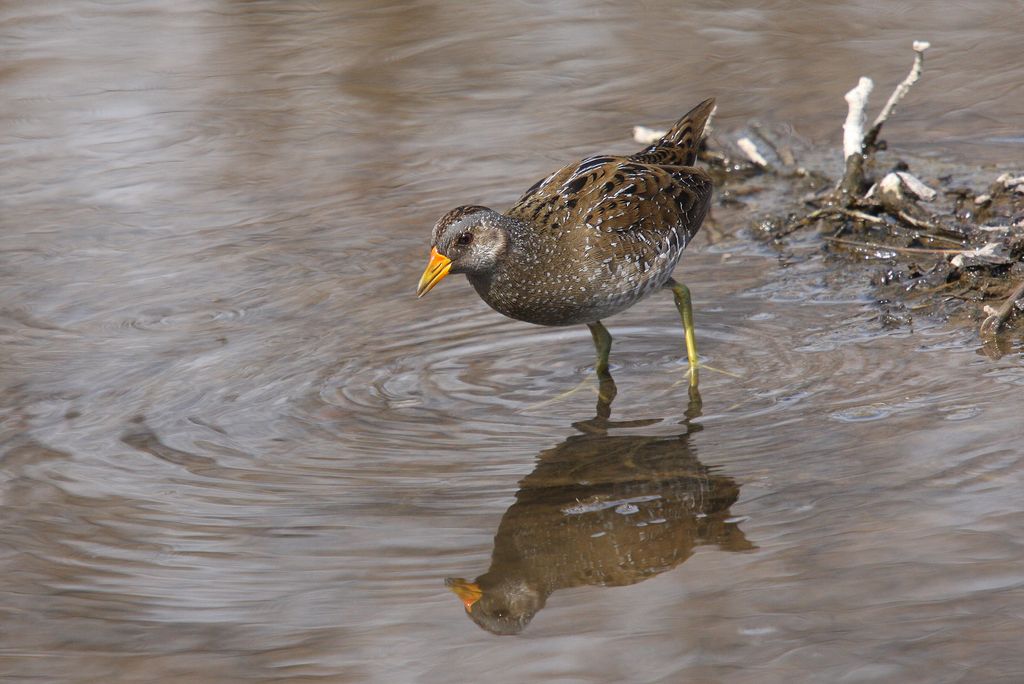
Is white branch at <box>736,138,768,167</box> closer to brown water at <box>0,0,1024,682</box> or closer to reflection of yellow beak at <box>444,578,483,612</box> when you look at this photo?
brown water at <box>0,0,1024,682</box>

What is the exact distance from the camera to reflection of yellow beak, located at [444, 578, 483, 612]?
376 cm

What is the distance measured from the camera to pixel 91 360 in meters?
5.82

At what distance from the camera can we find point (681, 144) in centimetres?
611

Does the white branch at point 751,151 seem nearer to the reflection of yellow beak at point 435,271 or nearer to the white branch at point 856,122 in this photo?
the white branch at point 856,122

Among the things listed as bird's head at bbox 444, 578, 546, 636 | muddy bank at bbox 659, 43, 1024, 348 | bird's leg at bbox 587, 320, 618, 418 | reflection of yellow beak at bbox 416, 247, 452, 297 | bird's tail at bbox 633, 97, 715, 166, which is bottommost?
bird's leg at bbox 587, 320, 618, 418

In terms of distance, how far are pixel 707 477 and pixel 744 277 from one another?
214cm

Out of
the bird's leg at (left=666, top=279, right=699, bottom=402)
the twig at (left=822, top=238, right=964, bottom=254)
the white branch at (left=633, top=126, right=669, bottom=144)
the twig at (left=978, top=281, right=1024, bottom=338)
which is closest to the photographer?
the twig at (left=978, top=281, right=1024, bottom=338)

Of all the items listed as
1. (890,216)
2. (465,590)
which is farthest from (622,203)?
(465,590)

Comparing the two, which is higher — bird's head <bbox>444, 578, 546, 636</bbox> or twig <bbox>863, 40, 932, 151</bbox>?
twig <bbox>863, 40, 932, 151</bbox>

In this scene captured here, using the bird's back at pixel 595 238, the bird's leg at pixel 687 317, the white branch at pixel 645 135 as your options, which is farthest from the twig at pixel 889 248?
the white branch at pixel 645 135

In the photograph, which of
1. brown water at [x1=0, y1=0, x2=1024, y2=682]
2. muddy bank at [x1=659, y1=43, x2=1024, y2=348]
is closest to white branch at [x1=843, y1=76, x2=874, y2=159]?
muddy bank at [x1=659, y1=43, x2=1024, y2=348]

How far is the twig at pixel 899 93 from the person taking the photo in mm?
6361

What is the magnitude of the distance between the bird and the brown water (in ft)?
1.11

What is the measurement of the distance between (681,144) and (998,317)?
1.63m
